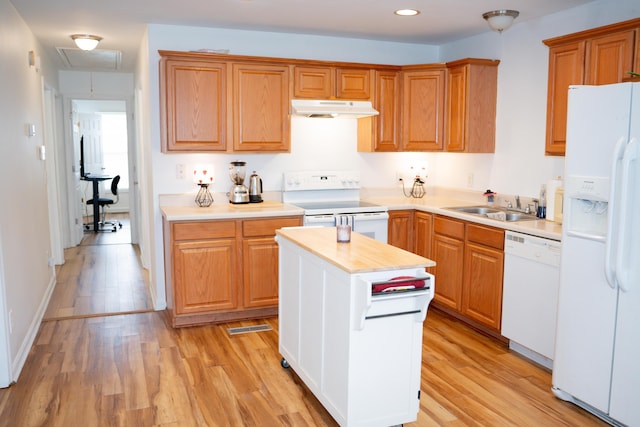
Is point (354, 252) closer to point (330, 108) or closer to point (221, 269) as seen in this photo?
point (221, 269)

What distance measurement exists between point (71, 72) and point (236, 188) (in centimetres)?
412

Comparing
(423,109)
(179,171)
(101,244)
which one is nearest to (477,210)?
(423,109)

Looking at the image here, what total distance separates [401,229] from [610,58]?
220cm

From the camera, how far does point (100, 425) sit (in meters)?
2.79

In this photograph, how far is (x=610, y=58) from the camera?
3.27 meters

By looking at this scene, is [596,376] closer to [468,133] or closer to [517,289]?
[517,289]

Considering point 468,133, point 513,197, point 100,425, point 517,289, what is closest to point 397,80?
point 468,133

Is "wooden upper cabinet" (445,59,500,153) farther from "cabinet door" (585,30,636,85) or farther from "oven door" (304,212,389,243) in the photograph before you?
"cabinet door" (585,30,636,85)

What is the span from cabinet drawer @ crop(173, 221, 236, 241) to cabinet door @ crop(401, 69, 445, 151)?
1.92 metres

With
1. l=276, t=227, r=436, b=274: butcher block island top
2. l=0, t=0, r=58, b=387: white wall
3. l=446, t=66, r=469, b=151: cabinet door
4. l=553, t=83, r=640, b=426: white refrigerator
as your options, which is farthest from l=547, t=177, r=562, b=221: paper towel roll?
l=0, t=0, r=58, b=387: white wall

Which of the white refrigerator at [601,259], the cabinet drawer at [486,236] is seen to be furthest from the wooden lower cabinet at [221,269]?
the white refrigerator at [601,259]

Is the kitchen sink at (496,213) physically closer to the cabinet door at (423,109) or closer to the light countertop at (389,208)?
the light countertop at (389,208)

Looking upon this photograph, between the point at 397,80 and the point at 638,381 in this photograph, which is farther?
the point at 397,80

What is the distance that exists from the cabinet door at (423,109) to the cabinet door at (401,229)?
2.24 feet
